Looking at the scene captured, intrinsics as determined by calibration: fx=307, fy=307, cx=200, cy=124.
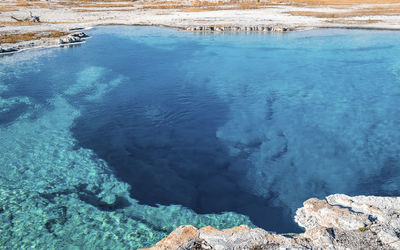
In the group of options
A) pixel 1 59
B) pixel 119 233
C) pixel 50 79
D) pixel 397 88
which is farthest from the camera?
pixel 1 59

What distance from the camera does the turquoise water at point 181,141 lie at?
10281mm

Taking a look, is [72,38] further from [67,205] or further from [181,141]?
[67,205]

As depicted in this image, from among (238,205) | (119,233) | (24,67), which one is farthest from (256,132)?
(24,67)

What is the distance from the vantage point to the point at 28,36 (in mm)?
35312

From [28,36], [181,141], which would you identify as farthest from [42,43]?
[181,141]

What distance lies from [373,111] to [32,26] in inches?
1724

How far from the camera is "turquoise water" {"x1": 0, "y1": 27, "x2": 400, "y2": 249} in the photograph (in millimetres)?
10281

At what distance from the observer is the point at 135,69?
26.4 meters

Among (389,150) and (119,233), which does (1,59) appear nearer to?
(119,233)

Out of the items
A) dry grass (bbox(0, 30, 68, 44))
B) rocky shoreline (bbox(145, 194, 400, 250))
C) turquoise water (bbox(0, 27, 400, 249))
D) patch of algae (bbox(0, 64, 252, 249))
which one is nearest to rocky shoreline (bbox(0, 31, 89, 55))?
dry grass (bbox(0, 30, 68, 44))

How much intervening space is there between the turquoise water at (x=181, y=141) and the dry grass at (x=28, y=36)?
6.64 m

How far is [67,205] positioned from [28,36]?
31717mm

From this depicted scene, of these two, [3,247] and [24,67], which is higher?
[24,67]

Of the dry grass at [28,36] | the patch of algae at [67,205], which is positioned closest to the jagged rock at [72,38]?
the dry grass at [28,36]
